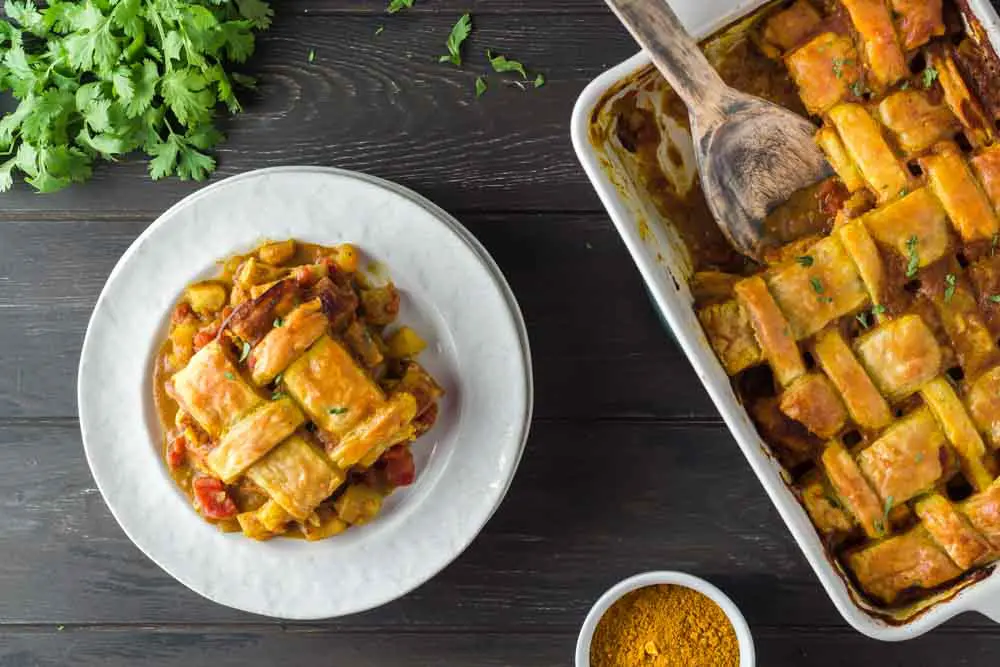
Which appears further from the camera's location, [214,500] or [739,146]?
[214,500]

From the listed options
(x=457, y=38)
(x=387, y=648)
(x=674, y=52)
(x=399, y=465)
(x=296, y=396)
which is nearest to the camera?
(x=674, y=52)

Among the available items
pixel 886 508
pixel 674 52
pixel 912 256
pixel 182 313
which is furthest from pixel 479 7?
pixel 886 508

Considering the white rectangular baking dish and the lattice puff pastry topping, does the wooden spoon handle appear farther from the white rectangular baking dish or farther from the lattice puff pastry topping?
the lattice puff pastry topping

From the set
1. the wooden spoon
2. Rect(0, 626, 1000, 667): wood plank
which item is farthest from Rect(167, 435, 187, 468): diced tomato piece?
the wooden spoon

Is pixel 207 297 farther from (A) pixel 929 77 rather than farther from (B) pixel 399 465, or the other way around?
(A) pixel 929 77

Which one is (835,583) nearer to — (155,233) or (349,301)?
(349,301)

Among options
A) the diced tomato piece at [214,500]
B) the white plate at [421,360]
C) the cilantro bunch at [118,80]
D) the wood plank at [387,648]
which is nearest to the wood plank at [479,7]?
the cilantro bunch at [118,80]

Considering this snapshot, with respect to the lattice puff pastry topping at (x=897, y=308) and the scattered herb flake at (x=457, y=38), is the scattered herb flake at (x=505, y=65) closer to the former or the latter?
the scattered herb flake at (x=457, y=38)
